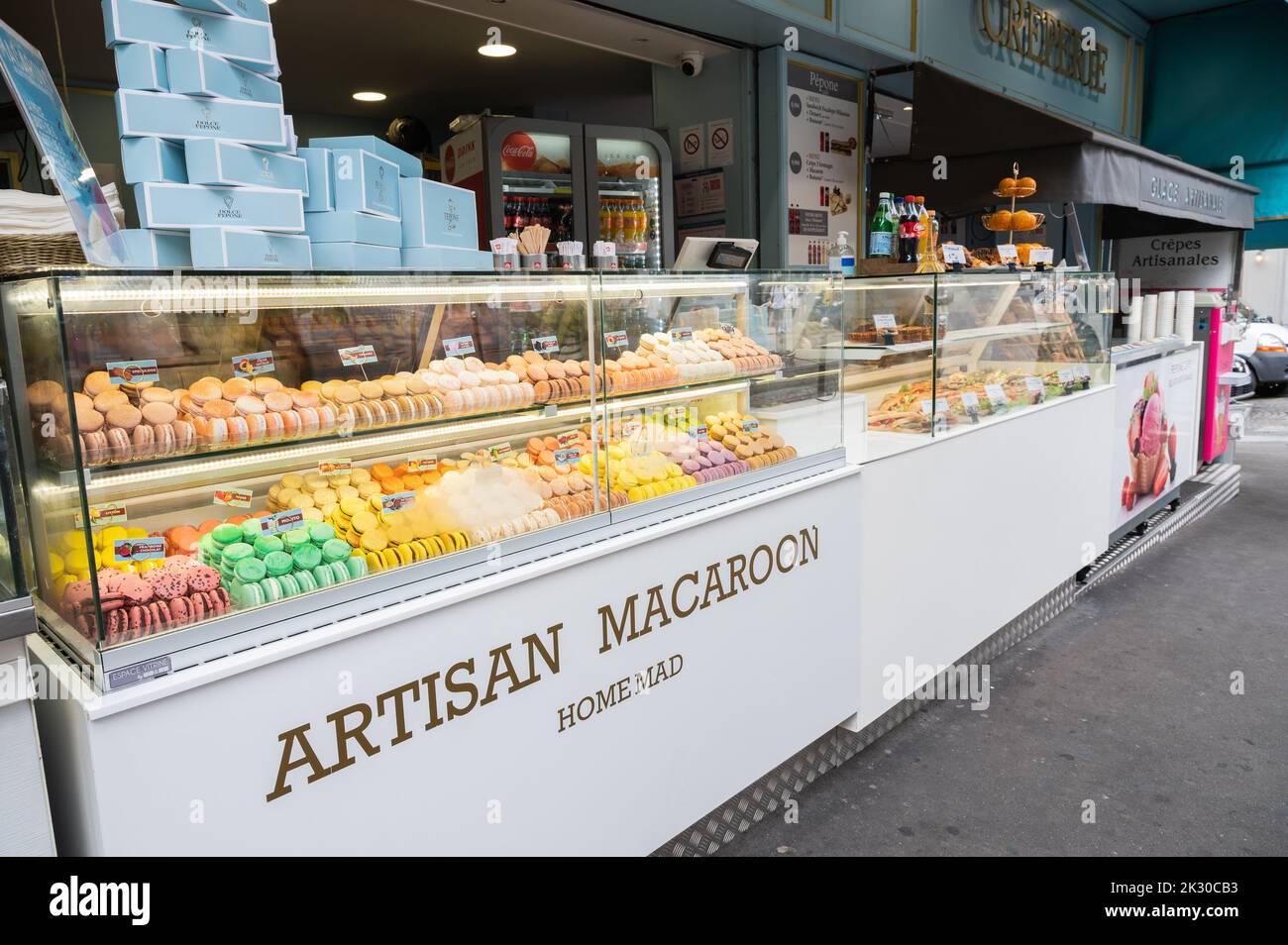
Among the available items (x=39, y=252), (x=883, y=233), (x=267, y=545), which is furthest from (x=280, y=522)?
(x=883, y=233)

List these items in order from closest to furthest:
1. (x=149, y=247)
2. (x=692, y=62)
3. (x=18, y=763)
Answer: (x=18, y=763) → (x=149, y=247) → (x=692, y=62)

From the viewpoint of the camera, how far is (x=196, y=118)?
198cm

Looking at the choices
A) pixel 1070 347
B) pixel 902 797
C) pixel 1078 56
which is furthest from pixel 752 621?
pixel 1078 56

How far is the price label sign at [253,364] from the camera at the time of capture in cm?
202

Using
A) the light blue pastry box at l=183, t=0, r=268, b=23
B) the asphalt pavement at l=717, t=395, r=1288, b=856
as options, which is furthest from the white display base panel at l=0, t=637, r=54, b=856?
the asphalt pavement at l=717, t=395, r=1288, b=856

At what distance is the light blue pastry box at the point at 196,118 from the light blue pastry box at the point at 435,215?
1.13 feet

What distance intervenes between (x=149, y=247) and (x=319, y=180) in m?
0.42

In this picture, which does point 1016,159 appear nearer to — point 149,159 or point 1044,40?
point 1044,40

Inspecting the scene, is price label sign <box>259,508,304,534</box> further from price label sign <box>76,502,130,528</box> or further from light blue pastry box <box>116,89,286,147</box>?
light blue pastry box <box>116,89,286,147</box>

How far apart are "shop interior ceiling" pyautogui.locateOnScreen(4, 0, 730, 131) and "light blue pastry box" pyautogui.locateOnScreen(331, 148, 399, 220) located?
2.67 m
